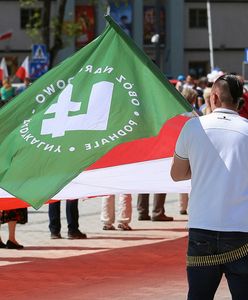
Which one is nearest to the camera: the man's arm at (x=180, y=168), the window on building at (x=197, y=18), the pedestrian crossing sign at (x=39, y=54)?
the man's arm at (x=180, y=168)

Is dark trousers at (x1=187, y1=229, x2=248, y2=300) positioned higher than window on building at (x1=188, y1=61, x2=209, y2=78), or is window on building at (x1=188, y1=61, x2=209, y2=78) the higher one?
dark trousers at (x1=187, y1=229, x2=248, y2=300)

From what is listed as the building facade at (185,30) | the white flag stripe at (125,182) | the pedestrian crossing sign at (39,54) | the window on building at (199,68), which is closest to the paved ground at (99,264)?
the white flag stripe at (125,182)

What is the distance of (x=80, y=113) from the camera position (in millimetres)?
8531

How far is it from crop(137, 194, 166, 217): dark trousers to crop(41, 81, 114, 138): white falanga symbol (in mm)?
7194

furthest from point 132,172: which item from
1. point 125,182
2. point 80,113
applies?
point 80,113

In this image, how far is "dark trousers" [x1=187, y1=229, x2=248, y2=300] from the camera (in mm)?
6281

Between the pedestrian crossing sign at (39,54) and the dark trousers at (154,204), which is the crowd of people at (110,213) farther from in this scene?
the pedestrian crossing sign at (39,54)

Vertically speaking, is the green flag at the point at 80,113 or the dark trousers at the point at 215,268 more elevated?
the green flag at the point at 80,113

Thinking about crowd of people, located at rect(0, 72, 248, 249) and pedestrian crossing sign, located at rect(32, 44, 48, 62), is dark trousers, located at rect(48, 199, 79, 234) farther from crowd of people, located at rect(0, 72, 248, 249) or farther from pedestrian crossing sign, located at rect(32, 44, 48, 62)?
pedestrian crossing sign, located at rect(32, 44, 48, 62)

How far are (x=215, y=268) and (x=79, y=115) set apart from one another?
2542 millimetres

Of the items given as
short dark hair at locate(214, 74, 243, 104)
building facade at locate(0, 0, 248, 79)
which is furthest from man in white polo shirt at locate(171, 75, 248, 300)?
building facade at locate(0, 0, 248, 79)

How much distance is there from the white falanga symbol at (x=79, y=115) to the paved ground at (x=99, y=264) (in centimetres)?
183

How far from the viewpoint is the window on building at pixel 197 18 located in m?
74.4

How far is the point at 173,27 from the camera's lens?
72.8 meters
